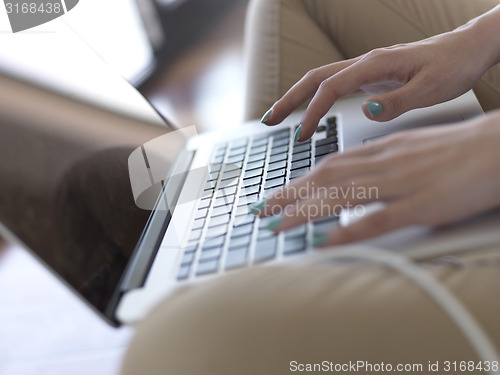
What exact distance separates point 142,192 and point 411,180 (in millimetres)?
324

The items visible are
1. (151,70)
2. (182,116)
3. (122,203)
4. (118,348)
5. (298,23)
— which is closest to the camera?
(122,203)

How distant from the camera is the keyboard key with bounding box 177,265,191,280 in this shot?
0.49 metres

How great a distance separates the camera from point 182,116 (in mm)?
1947

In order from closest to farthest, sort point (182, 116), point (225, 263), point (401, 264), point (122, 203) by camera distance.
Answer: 1. point (401, 264)
2. point (225, 263)
3. point (122, 203)
4. point (182, 116)

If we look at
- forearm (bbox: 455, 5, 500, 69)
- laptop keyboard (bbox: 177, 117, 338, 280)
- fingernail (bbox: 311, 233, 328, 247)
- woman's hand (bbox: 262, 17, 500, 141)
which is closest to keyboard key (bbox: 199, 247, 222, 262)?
laptop keyboard (bbox: 177, 117, 338, 280)

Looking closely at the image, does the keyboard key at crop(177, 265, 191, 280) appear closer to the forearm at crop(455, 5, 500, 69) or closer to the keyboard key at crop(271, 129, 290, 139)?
the keyboard key at crop(271, 129, 290, 139)

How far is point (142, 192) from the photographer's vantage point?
2.07 ft

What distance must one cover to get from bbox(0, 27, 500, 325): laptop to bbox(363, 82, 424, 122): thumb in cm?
7

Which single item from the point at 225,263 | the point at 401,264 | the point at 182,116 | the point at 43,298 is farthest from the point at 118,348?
the point at 182,116

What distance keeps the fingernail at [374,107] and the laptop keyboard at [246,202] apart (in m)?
0.08

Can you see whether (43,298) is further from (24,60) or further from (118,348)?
(24,60)

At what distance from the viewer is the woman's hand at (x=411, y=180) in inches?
15.7

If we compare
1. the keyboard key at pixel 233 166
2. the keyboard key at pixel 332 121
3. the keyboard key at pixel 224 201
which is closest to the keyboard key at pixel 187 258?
the keyboard key at pixel 224 201

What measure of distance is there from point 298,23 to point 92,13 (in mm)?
1598
